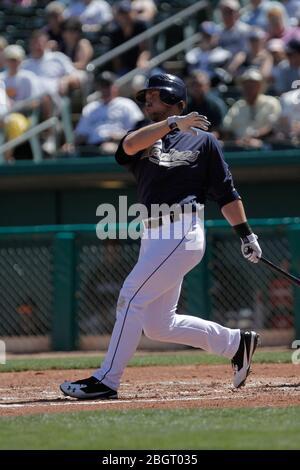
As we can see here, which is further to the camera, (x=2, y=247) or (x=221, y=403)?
(x=2, y=247)

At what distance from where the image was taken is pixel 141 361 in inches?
388

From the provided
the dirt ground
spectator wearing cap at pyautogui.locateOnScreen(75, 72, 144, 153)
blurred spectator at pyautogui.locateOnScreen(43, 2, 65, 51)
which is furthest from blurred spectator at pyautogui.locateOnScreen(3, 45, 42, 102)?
the dirt ground

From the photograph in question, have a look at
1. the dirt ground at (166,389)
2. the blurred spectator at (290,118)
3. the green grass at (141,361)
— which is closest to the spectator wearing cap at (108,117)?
the blurred spectator at (290,118)

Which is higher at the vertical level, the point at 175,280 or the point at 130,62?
the point at 130,62

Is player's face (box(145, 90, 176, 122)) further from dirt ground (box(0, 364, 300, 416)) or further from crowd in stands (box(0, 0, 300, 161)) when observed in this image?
crowd in stands (box(0, 0, 300, 161))

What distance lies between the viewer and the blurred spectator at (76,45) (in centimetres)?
1475

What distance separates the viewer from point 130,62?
14.5 metres

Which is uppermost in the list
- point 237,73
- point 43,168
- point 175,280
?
point 237,73

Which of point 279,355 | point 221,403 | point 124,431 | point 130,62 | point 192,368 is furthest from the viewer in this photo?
point 130,62

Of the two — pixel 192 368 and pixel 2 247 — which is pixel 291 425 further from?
pixel 2 247

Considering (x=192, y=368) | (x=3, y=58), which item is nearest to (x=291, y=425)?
(x=192, y=368)

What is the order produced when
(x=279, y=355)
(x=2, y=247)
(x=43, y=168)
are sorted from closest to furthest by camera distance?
(x=279, y=355) → (x=2, y=247) → (x=43, y=168)
